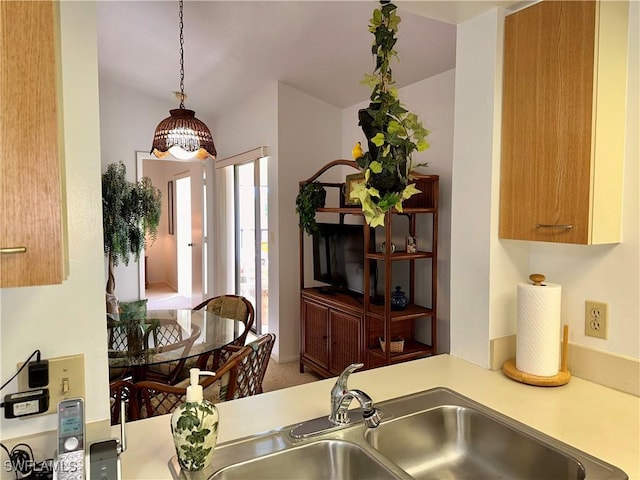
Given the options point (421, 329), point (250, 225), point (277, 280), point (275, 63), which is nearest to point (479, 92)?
point (421, 329)

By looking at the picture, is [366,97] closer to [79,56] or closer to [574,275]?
[574,275]

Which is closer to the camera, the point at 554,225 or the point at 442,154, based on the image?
the point at 554,225

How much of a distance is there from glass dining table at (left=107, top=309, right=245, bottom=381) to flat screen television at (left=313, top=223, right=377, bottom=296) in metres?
1.06

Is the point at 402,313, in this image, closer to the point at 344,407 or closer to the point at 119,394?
Answer: the point at 119,394

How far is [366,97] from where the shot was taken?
410 cm

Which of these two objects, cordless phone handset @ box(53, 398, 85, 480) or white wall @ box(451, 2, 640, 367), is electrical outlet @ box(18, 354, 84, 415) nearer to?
cordless phone handset @ box(53, 398, 85, 480)

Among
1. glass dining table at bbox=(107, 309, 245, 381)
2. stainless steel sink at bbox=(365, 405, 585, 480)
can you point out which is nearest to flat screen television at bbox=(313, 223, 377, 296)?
glass dining table at bbox=(107, 309, 245, 381)

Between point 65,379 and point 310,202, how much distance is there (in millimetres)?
3000

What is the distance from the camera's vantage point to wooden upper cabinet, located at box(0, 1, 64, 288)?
663mm

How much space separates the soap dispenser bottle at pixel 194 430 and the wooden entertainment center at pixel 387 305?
7.31ft

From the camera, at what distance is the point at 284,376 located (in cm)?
416

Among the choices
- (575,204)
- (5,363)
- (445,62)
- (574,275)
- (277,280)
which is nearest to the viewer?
(5,363)

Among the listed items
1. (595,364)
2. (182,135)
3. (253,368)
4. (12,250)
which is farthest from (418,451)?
(182,135)

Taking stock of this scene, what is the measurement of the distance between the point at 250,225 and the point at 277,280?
1135 millimetres
